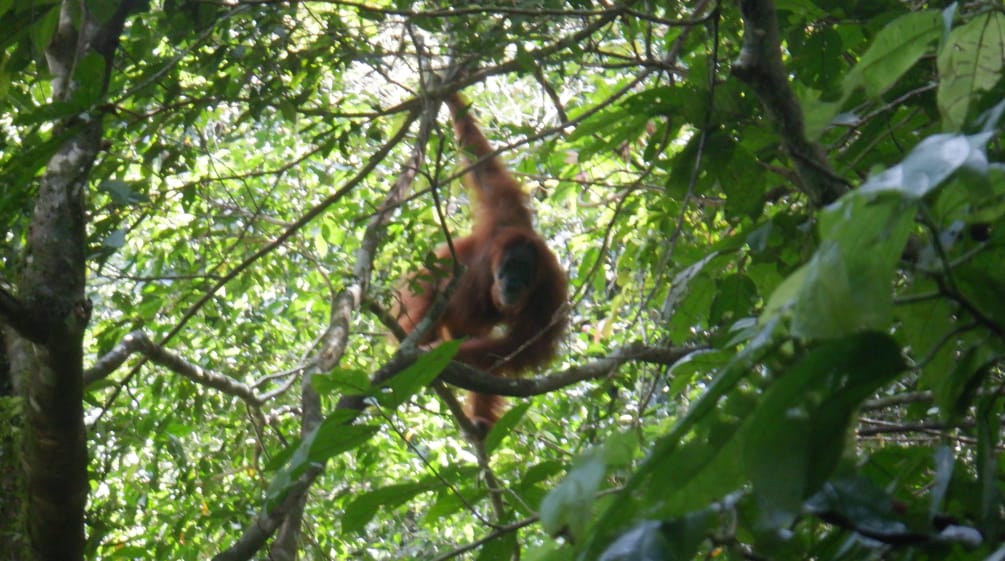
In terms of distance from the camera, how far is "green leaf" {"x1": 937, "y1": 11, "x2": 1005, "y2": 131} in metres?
0.97

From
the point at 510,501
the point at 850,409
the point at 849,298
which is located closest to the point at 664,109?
the point at 510,501

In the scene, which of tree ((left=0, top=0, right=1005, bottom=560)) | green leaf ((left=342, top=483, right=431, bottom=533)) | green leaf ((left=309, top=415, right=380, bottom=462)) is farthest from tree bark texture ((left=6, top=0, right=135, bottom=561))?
green leaf ((left=309, top=415, right=380, bottom=462))

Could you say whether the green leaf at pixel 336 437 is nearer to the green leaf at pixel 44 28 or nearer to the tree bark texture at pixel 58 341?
the tree bark texture at pixel 58 341

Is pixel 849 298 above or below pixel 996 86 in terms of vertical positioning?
Result: below

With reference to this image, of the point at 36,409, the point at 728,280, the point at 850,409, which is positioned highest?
the point at 36,409

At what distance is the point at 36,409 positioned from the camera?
2.20 metres

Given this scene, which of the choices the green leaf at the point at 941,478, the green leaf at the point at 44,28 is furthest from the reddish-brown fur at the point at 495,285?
the green leaf at the point at 941,478

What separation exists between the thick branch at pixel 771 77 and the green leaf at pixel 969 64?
234 millimetres

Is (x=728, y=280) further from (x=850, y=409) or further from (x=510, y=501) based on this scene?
(x=850, y=409)

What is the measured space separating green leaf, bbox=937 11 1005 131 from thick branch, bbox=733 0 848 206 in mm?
234

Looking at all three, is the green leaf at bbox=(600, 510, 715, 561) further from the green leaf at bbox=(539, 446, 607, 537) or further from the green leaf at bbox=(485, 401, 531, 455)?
the green leaf at bbox=(485, 401, 531, 455)

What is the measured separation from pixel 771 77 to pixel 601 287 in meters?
2.93

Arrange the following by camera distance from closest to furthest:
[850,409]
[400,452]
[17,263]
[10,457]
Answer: [850,409], [10,457], [17,263], [400,452]

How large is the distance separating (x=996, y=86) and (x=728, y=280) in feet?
3.37
